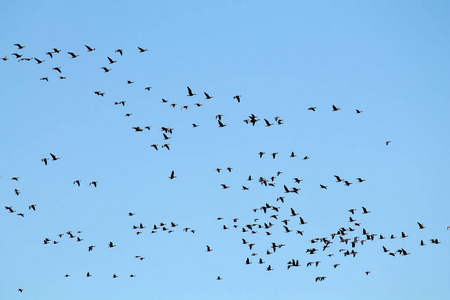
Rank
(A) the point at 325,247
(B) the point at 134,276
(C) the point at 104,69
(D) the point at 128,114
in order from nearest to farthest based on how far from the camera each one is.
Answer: (C) the point at 104,69
(D) the point at 128,114
(A) the point at 325,247
(B) the point at 134,276

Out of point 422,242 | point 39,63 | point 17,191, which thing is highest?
point 39,63

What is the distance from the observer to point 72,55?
73562 millimetres

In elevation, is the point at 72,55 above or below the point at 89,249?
above

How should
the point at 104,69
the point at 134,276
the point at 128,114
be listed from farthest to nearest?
the point at 134,276 → the point at 128,114 → the point at 104,69

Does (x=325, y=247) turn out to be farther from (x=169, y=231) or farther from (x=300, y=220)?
(x=169, y=231)

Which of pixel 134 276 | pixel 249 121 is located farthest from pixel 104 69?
pixel 134 276

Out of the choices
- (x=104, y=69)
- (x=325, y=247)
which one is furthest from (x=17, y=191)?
(x=325, y=247)

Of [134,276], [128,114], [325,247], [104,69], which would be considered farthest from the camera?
[134,276]

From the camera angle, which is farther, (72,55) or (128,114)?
(128,114)

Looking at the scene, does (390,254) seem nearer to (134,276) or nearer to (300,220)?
(300,220)

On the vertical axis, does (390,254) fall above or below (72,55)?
below

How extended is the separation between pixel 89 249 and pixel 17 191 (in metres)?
11.1

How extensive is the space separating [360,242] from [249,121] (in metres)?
18.9

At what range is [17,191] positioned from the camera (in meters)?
80.9
